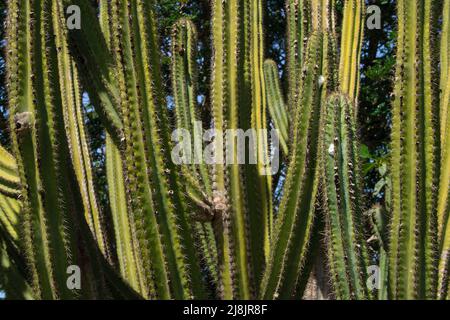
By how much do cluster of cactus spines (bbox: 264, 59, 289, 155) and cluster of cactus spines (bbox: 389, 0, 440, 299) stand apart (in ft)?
4.05

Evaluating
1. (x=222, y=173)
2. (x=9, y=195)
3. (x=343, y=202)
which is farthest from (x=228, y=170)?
(x=9, y=195)

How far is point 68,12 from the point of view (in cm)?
348

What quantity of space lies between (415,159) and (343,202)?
321 mm

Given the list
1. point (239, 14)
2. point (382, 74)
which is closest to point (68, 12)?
point (239, 14)

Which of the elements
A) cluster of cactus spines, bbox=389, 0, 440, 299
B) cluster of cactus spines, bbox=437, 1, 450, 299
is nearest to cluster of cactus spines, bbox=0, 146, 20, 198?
cluster of cactus spines, bbox=389, 0, 440, 299

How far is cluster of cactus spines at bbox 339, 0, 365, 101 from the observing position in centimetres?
424

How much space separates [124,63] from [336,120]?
0.86 meters

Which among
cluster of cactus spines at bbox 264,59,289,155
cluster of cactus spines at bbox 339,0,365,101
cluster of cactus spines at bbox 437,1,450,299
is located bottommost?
cluster of cactus spines at bbox 437,1,450,299

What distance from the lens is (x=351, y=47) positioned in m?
4.36

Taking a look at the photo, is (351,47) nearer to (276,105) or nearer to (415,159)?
(276,105)

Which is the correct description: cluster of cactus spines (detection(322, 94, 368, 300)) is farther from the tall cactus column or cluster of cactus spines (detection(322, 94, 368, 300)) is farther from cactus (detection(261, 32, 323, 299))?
the tall cactus column

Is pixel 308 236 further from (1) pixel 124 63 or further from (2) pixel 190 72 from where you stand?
(2) pixel 190 72

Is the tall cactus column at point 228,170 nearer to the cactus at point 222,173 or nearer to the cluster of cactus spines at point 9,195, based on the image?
the cactus at point 222,173

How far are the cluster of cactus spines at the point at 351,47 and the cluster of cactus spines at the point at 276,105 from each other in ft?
1.41
